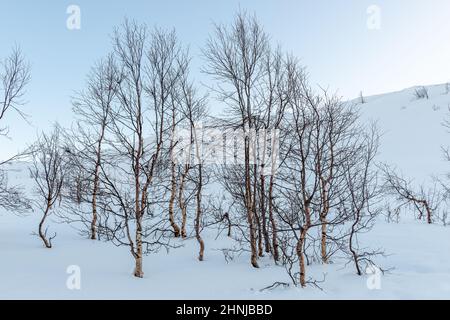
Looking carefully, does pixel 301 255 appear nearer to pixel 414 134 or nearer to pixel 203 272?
pixel 203 272

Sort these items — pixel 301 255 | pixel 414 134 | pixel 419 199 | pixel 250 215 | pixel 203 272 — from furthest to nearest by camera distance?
pixel 414 134, pixel 419 199, pixel 250 215, pixel 203 272, pixel 301 255

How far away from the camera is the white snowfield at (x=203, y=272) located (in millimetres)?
5957

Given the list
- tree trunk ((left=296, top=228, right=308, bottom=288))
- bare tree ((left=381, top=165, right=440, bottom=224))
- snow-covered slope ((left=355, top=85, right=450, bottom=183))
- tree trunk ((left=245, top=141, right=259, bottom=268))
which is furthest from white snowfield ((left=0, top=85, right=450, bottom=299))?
snow-covered slope ((left=355, top=85, right=450, bottom=183))

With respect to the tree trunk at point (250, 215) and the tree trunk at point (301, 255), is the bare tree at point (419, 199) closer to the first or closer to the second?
the tree trunk at point (250, 215)

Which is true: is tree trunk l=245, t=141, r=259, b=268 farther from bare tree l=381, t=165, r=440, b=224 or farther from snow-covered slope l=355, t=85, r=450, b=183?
snow-covered slope l=355, t=85, r=450, b=183

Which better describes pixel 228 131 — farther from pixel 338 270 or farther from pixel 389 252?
pixel 389 252

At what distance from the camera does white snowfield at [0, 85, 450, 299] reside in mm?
5957

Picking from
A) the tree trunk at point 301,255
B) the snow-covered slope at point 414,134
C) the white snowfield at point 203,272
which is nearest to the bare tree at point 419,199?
the white snowfield at point 203,272

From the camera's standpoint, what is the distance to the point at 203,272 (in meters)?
8.41

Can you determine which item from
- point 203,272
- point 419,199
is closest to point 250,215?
point 203,272

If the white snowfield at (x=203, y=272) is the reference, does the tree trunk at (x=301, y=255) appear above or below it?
above

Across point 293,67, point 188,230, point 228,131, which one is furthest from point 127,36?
point 188,230

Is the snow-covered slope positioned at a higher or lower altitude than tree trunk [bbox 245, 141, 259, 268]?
higher

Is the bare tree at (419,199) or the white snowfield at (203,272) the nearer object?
the white snowfield at (203,272)
